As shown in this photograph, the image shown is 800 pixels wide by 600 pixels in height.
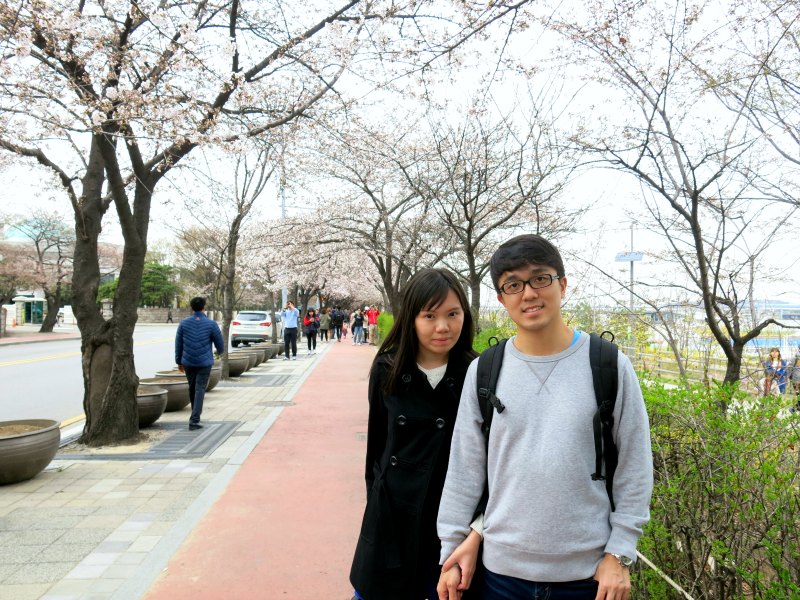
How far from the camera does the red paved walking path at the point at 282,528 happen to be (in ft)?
11.5

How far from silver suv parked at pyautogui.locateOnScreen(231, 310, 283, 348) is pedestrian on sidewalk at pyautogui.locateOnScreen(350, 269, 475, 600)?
2359 centimetres

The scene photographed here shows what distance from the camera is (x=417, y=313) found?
2160 mm

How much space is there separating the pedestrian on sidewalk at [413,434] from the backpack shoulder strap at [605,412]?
0.61 m

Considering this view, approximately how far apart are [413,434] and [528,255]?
2.52 feet

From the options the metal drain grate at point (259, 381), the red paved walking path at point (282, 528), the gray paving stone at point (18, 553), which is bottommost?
the red paved walking path at point (282, 528)

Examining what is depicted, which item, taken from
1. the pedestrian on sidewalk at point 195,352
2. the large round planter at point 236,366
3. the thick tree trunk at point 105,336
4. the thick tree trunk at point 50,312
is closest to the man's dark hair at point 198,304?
the pedestrian on sidewalk at point 195,352

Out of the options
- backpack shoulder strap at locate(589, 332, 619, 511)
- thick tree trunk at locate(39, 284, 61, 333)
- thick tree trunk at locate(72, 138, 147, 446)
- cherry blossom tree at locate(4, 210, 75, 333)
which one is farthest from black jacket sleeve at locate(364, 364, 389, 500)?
thick tree trunk at locate(39, 284, 61, 333)

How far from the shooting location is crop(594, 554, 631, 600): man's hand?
4.89 feet

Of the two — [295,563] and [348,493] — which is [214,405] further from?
[295,563]

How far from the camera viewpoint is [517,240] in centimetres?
174

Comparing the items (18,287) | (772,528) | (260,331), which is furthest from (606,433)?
(18,287)

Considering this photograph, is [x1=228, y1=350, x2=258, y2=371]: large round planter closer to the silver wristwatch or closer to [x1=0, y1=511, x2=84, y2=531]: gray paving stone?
A: [x1=0, y1=511, x2=84, y2=531]: gray paving stone

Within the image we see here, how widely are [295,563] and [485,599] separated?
247cm

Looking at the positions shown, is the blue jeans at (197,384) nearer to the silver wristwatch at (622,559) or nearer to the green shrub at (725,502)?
the green shrub at (725,502)
